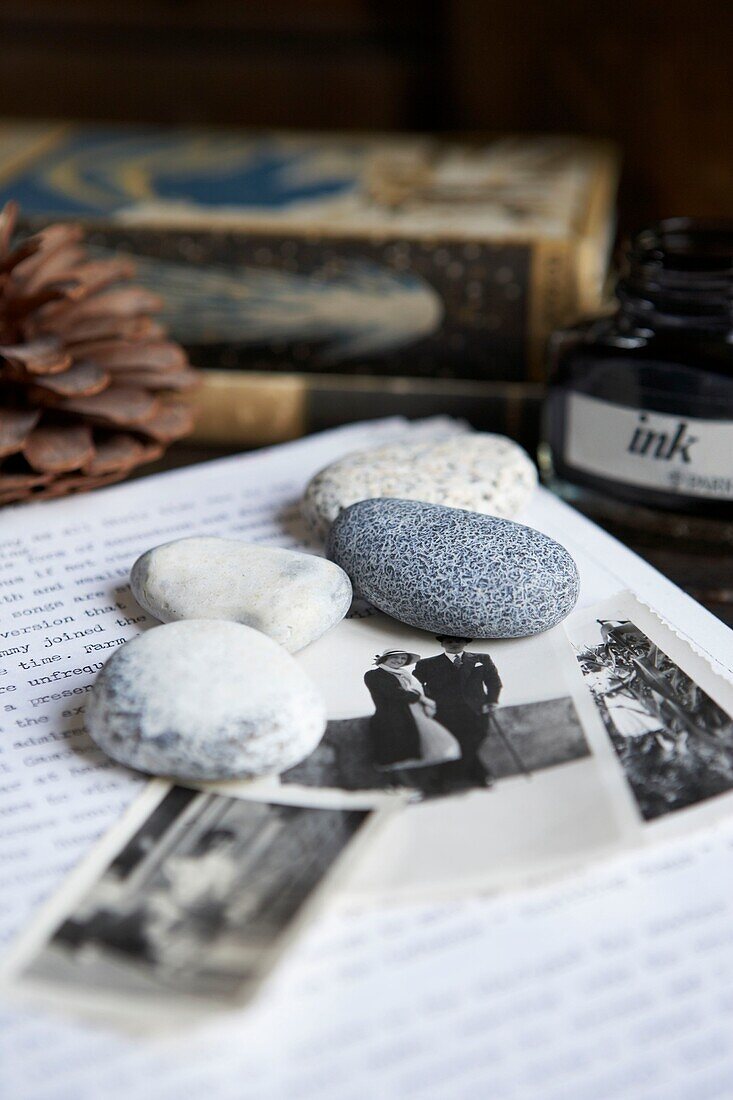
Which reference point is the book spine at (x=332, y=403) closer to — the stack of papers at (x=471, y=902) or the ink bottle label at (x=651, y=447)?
the ink bottle label at (x=651, y=447)

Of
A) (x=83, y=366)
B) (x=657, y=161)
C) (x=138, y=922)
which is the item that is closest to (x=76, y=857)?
(x=138, y=922)

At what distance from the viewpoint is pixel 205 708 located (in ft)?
1.22

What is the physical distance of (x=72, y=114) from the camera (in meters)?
1.06

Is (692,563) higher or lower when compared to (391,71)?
lower

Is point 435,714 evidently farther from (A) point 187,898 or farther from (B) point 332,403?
(B) point 332,403

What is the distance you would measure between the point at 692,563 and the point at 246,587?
10.0 inches

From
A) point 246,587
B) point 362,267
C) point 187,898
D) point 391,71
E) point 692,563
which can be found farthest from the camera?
point 391,71

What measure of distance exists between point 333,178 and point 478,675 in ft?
1.75

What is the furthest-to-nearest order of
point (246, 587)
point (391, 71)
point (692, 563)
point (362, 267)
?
point (391, 71) < point (362, 267) < point (692, 563) < point (246, 587)

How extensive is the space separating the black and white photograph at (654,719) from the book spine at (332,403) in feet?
0.84

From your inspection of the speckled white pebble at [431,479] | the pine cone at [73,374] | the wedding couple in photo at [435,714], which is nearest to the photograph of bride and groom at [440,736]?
the wedding couple in photo at [435,714]

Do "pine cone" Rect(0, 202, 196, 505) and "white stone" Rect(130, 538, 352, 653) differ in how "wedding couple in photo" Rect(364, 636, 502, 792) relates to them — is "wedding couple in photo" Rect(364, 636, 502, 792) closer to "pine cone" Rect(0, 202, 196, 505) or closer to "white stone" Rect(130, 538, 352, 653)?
"white stone" Rect(130, 538, 352, 653)

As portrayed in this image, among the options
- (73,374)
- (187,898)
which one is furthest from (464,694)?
(73,374)

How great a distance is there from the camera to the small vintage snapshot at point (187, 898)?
1.00 feet
